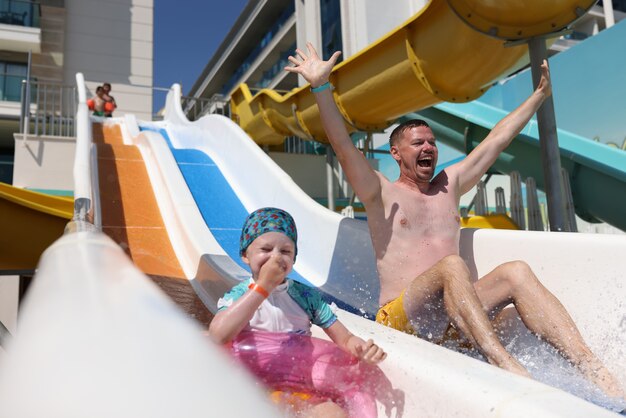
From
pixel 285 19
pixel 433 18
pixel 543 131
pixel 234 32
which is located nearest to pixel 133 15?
pixel 285 19

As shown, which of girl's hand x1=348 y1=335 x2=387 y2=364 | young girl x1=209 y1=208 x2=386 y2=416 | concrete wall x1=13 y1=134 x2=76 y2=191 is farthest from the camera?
concrete wall x1=13 y1=134 x2=76 y2=191

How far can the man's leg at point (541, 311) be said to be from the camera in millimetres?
1359

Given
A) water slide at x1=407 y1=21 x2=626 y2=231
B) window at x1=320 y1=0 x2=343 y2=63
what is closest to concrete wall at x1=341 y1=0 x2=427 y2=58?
window at x1=320 y1=0 x2=343 y2=63

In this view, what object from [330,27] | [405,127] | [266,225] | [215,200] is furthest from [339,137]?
[330,27]

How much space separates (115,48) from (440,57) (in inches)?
566

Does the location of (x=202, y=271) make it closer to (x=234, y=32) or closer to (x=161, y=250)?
(x=161, y=250)

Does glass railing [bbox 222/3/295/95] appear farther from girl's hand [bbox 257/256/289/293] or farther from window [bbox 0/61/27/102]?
girl's hand [bbox 257/256/289/293]

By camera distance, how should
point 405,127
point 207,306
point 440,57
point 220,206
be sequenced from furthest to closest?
point 220,206 → point 440,57 → point 207,306 → point 405,127

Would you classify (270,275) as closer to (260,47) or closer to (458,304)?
(458,304)

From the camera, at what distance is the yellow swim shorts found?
5.77 feet

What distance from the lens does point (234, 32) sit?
23.4m

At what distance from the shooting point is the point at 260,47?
2223 cm

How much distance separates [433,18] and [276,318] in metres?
2.90

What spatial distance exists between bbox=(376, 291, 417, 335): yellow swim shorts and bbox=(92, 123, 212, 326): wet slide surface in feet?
2.65
